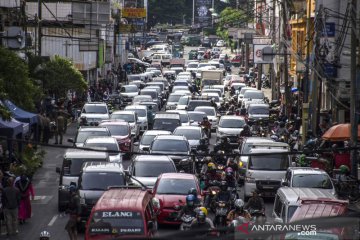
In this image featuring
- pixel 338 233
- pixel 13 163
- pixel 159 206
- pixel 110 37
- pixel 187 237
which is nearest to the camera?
pixel 187 237

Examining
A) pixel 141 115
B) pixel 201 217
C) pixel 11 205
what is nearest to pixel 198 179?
pixel 11 205

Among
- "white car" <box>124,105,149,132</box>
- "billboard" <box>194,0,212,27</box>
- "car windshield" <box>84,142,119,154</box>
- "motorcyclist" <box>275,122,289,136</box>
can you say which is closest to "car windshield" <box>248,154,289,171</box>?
"car windshield" <box>84,142,119,154</box>

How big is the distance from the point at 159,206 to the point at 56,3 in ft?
153

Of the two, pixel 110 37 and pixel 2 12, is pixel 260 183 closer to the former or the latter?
pixel 2 12

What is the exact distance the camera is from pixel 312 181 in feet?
91.3

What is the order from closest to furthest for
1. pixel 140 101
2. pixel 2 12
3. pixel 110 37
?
1. pixel 2 12
2. pixel 140 101
3. pixel 110 37

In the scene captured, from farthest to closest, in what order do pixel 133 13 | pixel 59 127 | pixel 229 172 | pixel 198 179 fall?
A: pixel 133 13 → pixel 59 127 → pixel 198 179 → pixel 229 172

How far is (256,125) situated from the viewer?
49.0 meters

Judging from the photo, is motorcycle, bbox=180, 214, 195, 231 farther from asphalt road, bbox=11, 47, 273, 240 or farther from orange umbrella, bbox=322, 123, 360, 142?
orange umbrella, bbox=322, 123, 360, 142

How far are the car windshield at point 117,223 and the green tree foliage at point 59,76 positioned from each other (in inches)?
1326

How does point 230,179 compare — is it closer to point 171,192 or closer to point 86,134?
point 171,192

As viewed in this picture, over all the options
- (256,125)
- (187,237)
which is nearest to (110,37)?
(256,125)

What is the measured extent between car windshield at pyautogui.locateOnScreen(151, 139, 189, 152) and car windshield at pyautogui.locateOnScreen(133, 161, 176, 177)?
5.02 m

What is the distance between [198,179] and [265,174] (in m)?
2.41
